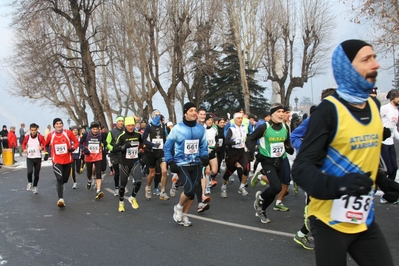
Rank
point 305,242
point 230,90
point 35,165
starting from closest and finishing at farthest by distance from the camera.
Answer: point 305,242
point 35,165
point 230,90

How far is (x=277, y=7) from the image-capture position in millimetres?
31688

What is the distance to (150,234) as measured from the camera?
20.7 ft

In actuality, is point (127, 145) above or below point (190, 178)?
above

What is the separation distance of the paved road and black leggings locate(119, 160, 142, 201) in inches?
16.6

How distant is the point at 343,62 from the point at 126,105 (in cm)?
4333

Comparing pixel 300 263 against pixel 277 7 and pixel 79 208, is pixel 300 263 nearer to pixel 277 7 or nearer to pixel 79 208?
pixel 79 208

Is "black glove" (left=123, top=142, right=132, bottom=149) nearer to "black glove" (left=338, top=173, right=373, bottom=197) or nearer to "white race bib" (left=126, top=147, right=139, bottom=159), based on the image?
"white race bib" (left=126, top=147, right=139, bottom=159)

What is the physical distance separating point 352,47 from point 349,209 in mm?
940

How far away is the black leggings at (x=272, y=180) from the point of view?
6.46m

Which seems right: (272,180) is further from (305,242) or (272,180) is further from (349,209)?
(349,209)

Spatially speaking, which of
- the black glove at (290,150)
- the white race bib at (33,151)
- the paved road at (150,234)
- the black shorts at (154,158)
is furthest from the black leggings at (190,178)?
the white race bib at (33,151)

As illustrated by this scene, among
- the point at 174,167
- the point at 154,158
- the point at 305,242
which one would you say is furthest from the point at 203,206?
the point at 154,158

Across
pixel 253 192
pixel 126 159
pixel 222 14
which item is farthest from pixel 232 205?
pixel 222 14

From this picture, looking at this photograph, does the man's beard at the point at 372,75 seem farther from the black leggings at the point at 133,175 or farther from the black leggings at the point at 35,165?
the black leggings at the point at 35,165
